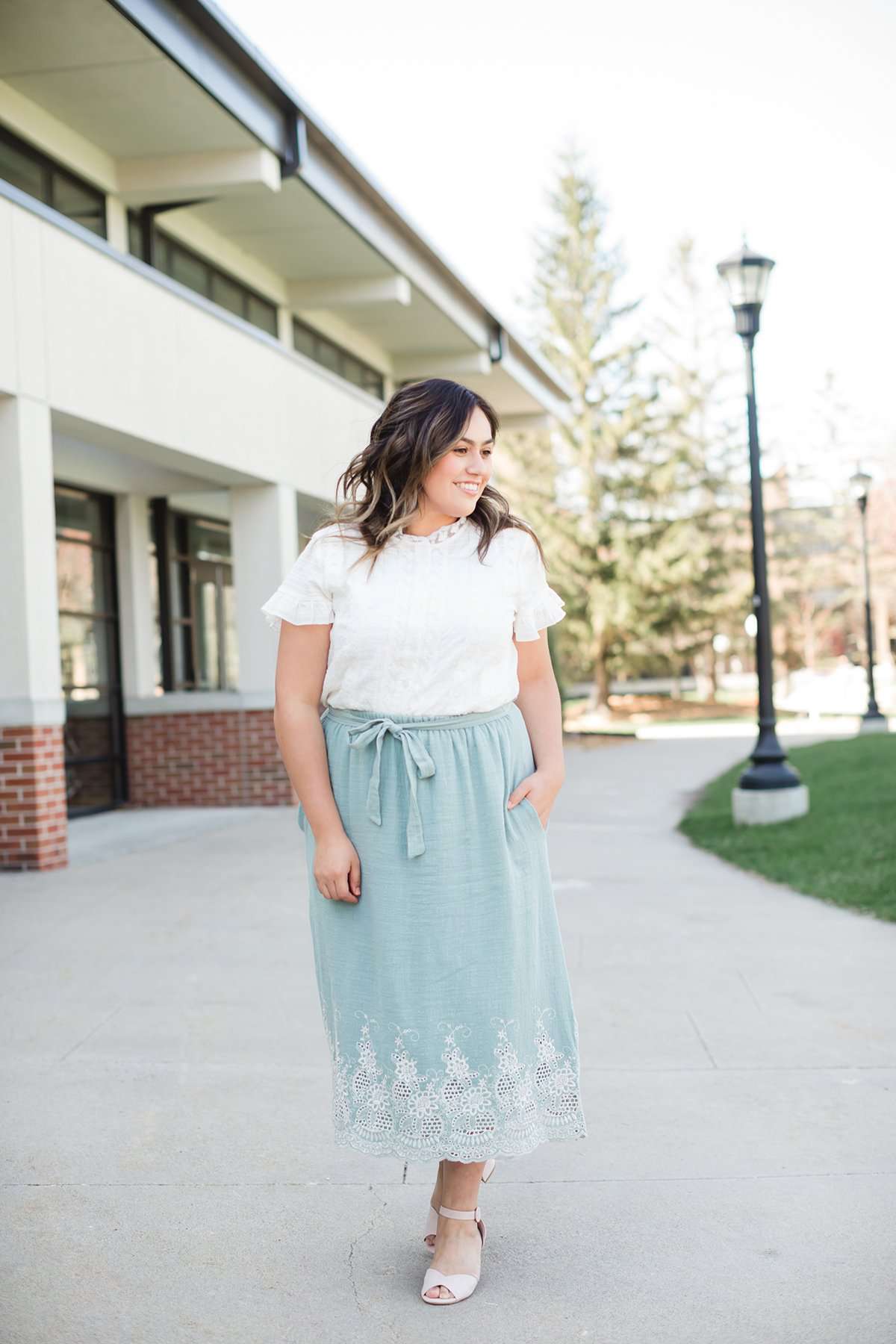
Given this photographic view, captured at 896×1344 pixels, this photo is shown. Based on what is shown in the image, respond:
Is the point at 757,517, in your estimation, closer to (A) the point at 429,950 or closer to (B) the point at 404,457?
(B) the point at 404,457

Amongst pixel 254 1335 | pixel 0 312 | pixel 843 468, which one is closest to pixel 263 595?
pixel 0 312

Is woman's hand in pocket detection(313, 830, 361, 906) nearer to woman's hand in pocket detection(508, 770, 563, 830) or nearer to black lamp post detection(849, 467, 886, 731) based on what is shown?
woman's hand in pocket detection(508, 770, 563, 830)

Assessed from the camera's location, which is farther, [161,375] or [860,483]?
[860,483]

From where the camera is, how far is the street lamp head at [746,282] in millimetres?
10242

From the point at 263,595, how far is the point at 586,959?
23.9ft

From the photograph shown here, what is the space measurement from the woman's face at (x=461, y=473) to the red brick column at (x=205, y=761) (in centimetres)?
990

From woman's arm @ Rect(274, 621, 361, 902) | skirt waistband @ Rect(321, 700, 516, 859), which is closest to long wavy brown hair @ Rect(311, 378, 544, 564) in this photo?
woman's arm @ Rect(274, 621, 361, 902)

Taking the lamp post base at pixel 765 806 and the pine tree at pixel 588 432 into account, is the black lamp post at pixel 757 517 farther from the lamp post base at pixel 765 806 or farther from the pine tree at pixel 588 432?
the pine tree at pixel 588 432

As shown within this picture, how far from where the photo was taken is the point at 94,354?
29.8 ft

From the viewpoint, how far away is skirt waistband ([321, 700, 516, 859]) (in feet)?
8.69

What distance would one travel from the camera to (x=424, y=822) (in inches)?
105

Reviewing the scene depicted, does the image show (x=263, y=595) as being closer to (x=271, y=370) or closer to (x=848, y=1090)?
(x=271, y=370)

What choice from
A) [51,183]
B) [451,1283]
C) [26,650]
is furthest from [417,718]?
[51,183]

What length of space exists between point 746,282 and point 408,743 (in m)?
8.64
